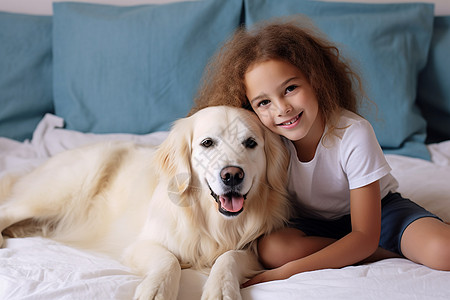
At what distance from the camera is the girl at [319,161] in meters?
1.39

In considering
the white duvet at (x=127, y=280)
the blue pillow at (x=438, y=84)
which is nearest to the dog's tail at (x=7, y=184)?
the white duvet at (x=127, y=280)

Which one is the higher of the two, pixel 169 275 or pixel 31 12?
pixel 31 12

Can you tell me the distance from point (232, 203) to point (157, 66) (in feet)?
5.15

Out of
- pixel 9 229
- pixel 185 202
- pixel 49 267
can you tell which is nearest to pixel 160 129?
pixel 9 229

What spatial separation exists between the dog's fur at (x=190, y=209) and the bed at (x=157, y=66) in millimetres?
495

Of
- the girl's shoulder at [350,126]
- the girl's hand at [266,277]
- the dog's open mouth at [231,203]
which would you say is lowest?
the girl's hand at [266,277]

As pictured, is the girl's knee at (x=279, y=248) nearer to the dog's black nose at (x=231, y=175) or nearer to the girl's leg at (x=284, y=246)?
the girl's leg at (x=284, y=246)

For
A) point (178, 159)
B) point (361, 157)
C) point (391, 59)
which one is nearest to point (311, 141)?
point (361, 157)

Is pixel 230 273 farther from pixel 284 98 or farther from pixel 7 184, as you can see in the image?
pixel 7 184

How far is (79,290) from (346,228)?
100 cm

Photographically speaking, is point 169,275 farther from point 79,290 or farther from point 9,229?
point 9,229

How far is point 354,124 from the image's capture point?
1472 mm

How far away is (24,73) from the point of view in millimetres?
2873

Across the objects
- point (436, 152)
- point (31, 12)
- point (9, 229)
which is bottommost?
point (9, 229)
